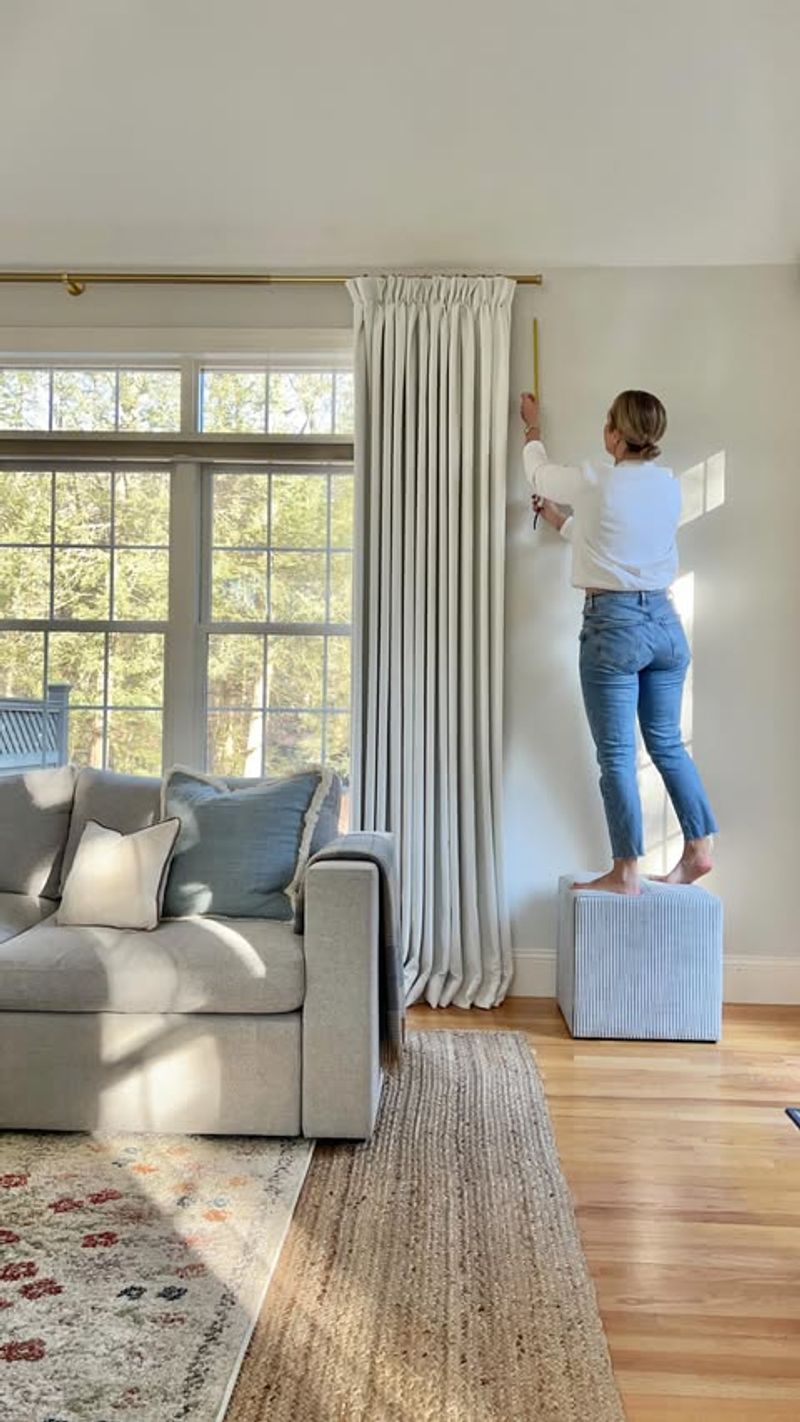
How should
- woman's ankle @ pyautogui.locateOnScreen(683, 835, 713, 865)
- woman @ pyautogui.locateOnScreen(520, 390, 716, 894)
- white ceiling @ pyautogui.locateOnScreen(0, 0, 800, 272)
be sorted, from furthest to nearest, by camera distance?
1. woman's ankle @ pyautogui.locateOnScreen(683, 835, 713, 865)
2. woman @ pyautogui.locateOnScreen(520, 390, 716, 894)
3. white ceiling @ pyautogui.locateOnScreen(0, 0, 800, 272)

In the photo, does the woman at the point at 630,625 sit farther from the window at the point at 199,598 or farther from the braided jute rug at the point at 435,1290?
the braided jute rug at the point at 435,1290

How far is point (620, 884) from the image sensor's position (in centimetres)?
331

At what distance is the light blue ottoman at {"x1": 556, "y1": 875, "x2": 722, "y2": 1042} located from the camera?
3.24 metres

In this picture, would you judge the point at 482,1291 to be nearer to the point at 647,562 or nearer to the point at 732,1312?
the point at 732,1312

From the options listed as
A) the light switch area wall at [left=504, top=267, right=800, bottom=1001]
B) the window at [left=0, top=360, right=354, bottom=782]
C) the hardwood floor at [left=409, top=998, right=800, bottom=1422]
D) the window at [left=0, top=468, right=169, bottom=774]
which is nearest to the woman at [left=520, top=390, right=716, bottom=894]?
the light switch area wall at [left=504, top=267, right=800, bottom=1001]

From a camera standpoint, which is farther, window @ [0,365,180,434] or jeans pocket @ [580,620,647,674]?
window @ [0,365,180,434]

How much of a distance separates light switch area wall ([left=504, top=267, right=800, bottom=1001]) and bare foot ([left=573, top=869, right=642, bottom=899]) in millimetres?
410

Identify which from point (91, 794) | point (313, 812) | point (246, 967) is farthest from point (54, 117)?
point (246, 967)

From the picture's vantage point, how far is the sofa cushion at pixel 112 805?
2.99 m

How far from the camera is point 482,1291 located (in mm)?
1778

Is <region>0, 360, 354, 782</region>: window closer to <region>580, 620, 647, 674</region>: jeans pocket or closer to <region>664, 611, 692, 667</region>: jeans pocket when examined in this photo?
<region>580, 620, 647, 674</region>: jeans pocket

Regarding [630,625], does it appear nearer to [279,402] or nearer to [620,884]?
[620,884]

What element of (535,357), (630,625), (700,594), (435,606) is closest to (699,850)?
(630,625)

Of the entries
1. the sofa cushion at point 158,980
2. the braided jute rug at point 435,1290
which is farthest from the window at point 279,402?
the braided jute rug at point 435,1290
